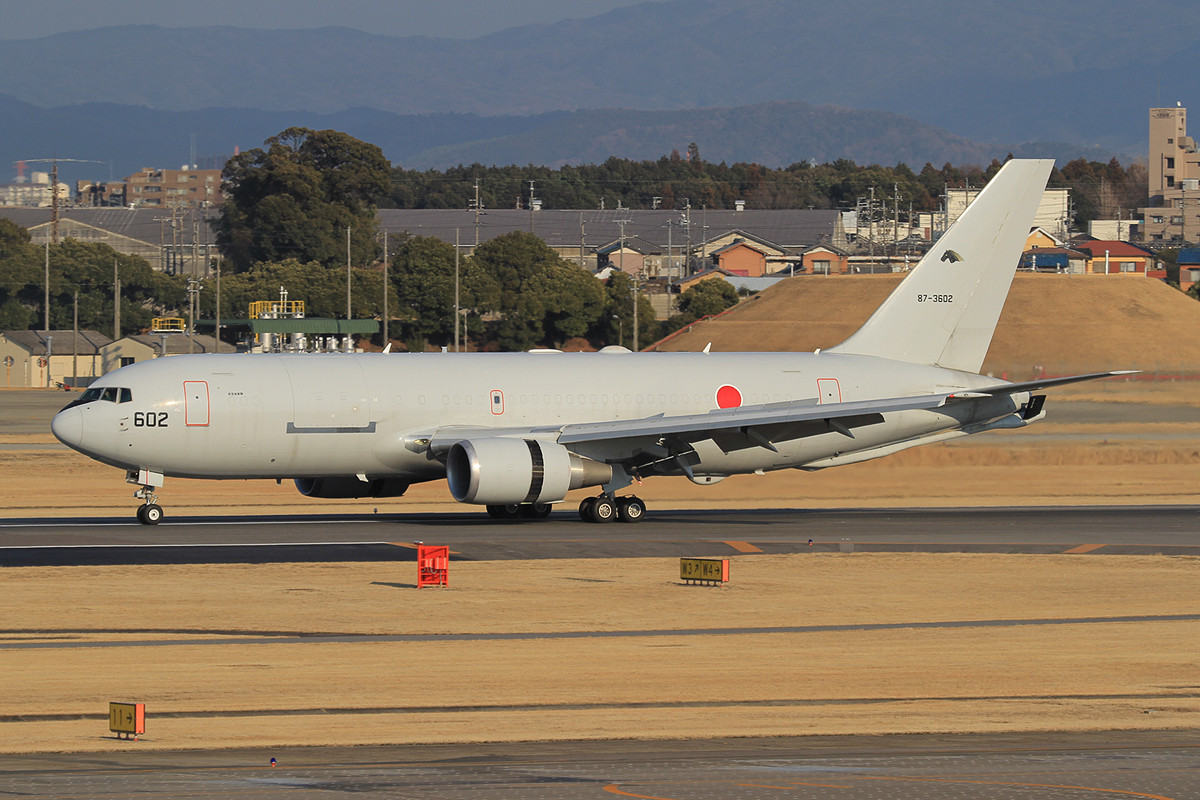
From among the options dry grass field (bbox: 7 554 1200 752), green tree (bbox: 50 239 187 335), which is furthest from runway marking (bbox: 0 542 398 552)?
green tree (bbox: 50 239 187 335)

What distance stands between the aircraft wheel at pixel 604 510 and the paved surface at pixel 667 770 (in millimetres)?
23687

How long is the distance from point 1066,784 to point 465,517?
94.6 feet

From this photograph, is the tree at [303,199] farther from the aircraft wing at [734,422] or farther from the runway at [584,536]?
the aircraft wing at [734,422]

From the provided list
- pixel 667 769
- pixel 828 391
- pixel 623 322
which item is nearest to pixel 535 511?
pixel 828 391

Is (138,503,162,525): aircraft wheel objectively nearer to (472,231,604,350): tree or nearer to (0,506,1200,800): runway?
(0,506,1200,800): runway

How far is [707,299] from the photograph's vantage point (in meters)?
138

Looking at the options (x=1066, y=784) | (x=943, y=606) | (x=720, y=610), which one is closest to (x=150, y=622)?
(x=720, y=610)

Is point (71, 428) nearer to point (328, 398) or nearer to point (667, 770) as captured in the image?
point (328, 398)

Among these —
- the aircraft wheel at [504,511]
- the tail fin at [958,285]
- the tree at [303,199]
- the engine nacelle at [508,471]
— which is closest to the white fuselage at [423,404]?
the tail fin at [958,285]

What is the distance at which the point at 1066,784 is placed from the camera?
14.6 meters

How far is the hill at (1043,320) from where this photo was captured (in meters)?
108

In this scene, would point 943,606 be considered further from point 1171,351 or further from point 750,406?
point 1171,351

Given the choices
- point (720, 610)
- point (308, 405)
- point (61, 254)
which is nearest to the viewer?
point (720, 610)

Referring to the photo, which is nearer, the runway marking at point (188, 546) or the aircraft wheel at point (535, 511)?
the runway marking at point (188, 546)
